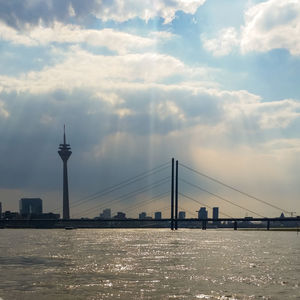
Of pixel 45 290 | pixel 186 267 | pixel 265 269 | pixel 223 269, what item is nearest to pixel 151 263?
pixel 186 267

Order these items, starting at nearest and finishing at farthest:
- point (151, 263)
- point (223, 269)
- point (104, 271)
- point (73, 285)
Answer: point (73, 285) < point (104, 271) < point (223, 269) < point (151, 263)

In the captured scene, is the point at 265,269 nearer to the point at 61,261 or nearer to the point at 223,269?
the point at 223,269

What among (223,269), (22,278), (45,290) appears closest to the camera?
(45,290)

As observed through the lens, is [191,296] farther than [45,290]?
No

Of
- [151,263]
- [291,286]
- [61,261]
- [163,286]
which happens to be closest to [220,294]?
[163,286]

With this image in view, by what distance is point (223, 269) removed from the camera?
42.0 meters

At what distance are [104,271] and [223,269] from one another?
1030 cm

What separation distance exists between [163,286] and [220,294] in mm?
4125

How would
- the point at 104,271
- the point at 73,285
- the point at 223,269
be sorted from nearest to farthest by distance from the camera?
the point at 73,285 < the point at 104,271 < the point at 223,269

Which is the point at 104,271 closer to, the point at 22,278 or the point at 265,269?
the point at 22,278

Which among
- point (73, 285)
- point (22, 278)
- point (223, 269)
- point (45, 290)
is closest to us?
point (45, 290)

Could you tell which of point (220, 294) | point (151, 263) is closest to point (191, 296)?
point (220, 294)

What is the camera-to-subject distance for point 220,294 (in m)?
28.5

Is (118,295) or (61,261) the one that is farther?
(61,261)
